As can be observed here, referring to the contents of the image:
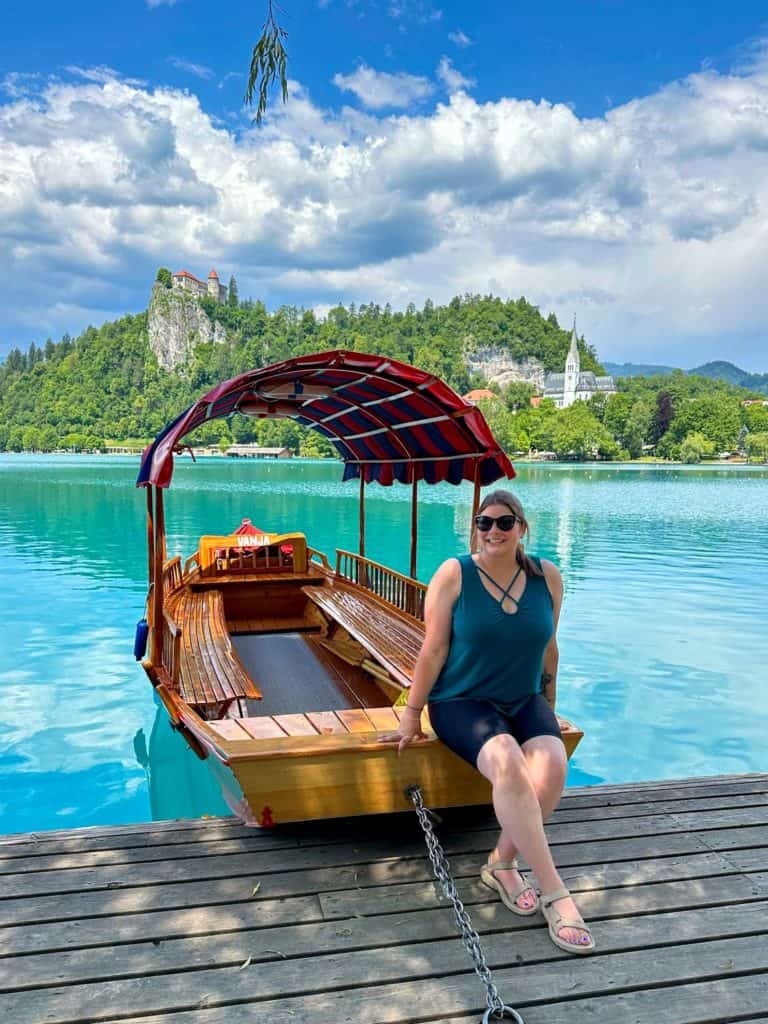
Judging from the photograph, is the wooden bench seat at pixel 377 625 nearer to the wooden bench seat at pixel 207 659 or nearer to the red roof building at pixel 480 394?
the wooden bench seat at pixel 207 659

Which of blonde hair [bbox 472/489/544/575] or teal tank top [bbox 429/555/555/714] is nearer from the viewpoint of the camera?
teal tank top [bbox 429/555/555/714]

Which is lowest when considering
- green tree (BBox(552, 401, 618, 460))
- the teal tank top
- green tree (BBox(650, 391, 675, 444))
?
the teal tank top

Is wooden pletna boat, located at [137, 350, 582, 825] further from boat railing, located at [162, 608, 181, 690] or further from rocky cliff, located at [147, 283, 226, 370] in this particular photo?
rocky cliff, located at [147, 283, 226, 370]

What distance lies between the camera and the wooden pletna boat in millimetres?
3363

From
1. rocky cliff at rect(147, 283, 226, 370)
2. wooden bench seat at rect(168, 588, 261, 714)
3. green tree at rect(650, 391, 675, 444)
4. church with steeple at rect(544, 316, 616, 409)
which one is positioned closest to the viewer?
wooden bench seat at rect(168, 588, 261, 714)

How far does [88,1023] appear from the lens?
7.54 ft

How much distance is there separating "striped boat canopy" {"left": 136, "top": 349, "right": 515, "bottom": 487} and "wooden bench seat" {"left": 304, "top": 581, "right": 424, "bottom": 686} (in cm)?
159

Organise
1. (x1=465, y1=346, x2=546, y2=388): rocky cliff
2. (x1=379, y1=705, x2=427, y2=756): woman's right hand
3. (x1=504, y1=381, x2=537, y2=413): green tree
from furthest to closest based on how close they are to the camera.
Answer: (x1=465, y1=346, x2=546, y2=388): rocky cliff
(x1=504, y1=381, x2=537, y2=413): green tree
(x1=379, y1=705, x2=427, y2=756): woman's right hand

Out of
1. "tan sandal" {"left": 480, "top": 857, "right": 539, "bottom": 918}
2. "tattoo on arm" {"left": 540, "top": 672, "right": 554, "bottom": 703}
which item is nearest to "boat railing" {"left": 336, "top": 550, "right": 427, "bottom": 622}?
"tattoo on arm" {"left": 540, "top": 672, "right": 554, "bottom": 703}

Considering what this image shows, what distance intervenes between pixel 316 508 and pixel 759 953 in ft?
119

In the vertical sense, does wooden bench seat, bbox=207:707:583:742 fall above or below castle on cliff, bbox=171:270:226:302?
below

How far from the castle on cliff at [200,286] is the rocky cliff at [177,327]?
4.84 m

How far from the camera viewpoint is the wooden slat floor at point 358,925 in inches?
95.0

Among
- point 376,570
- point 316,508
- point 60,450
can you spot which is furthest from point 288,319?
point 376,570
